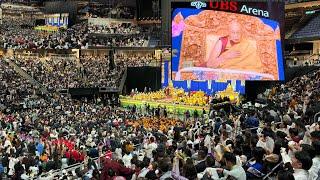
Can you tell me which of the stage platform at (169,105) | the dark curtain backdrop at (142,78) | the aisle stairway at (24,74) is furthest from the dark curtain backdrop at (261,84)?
the aisle stairway at (24,74)

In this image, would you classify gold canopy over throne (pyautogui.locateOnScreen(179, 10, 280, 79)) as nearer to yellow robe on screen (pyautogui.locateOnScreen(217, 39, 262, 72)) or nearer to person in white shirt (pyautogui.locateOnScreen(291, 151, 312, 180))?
yellow robe on screen (pyautogui.locateOnScreen(217, 39, 262, 72))

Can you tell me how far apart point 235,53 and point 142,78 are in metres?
14.4

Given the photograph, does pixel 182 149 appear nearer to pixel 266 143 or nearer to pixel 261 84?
pixel 266 143

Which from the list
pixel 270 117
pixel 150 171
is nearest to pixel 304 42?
pixel 270 117

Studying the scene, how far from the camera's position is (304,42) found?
4919 centimetres

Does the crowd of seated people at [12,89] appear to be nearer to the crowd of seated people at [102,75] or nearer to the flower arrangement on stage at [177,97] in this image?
the crowd of seated people at [102,75]

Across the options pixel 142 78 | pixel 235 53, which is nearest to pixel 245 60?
pixel 235 53

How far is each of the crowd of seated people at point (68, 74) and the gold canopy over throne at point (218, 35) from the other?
1244 centimetres

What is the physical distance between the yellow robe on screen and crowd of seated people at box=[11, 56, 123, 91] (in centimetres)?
1475

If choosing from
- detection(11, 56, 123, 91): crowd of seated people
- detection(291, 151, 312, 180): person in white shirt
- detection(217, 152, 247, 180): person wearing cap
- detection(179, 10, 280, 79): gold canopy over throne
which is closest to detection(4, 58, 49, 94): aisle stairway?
detection(11, 56, 123, 91): crowd of seated people

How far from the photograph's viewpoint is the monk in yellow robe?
33750 millimetres

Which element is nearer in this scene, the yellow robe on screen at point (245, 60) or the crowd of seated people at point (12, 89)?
the yellow robe on screen at point (245, 60)

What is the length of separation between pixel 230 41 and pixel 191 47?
2917 mm

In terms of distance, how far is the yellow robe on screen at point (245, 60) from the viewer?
111ft
